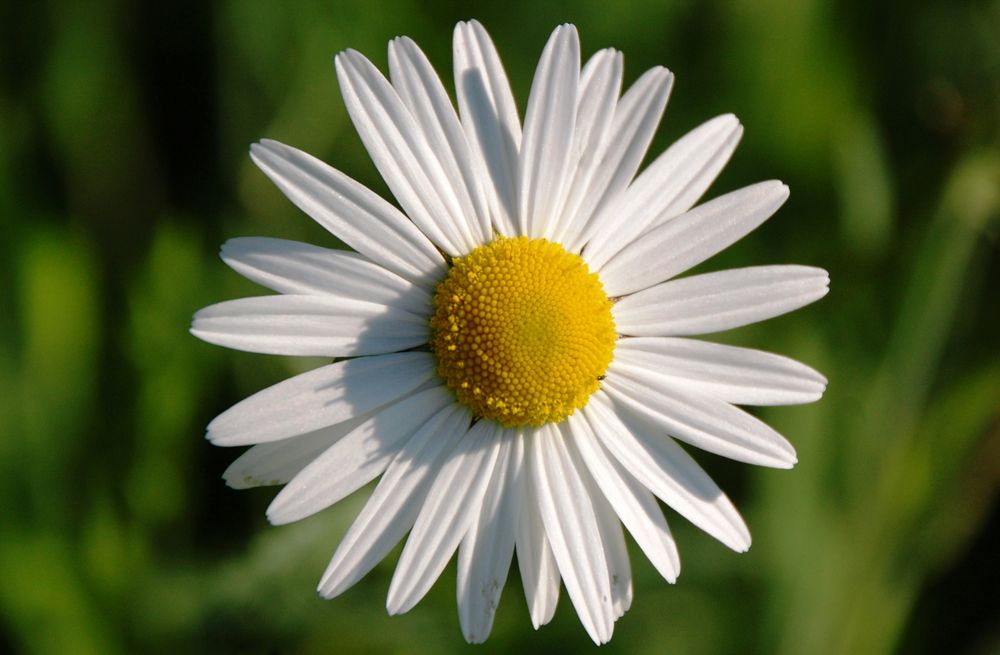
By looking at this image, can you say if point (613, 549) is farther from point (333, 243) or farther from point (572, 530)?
point (333, 243)

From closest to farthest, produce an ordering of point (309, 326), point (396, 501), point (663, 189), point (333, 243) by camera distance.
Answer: point (309, 326) < point (396, 501) < point (663, 189) < point (333, 243)

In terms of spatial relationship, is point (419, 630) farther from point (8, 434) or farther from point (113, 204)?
point (113, 204)

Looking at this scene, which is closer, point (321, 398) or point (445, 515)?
point (321, 398)

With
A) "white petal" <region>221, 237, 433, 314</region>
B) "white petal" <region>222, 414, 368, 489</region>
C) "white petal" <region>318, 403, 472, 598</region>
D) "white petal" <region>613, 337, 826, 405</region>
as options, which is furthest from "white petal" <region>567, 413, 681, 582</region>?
"white petal" <region>222, 414, 368, 489</region>

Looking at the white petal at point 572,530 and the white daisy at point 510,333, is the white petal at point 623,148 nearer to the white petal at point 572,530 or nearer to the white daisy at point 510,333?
the white daisy at point 510,333

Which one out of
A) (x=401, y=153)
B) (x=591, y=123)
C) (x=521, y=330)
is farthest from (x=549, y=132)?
(x=521, y=330)

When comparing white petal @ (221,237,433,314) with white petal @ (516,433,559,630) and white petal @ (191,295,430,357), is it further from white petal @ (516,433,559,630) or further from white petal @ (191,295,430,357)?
white petal @ (516,433,559,630)

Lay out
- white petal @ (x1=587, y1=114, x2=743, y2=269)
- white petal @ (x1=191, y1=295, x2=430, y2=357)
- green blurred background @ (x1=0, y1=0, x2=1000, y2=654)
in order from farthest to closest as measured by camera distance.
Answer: green blurred background @ (x1=0, y1=0, x2=1000, y2=654) → white petal @ (x1=587, y1=114, x2=743, y2=269) → white petal @ (x1=191, y1=295, x2=430, y2=357)
